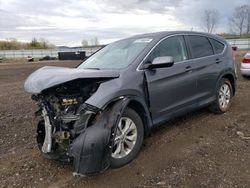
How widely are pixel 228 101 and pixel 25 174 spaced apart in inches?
176

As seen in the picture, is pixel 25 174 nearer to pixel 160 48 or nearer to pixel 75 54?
pixel 160 48

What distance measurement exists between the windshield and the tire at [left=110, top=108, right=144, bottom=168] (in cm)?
78

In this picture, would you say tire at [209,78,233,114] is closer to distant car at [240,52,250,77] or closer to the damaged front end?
the damaged front end

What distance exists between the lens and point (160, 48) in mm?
4648

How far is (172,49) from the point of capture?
489 cm

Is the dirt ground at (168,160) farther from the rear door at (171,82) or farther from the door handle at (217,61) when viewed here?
the door handle at (217,61)

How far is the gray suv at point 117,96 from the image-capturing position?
11.2 ft

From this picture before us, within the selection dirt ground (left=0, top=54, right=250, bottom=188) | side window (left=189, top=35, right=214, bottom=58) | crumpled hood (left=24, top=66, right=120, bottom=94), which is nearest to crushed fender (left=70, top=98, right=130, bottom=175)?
dirt ground (left=0, top=54, right=250, bottom=188)

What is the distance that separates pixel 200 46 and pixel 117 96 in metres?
2.59

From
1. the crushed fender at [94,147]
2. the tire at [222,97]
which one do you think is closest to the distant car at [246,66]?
the tire at [222,97]

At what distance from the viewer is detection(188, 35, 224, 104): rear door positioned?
5316 mm

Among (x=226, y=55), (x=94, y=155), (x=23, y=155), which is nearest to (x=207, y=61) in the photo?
(x=226, y=55)

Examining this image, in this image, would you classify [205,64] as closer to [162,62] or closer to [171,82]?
[171,82]

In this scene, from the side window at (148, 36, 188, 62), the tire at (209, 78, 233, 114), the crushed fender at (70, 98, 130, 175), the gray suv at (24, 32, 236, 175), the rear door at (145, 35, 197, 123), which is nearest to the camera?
the crushed fender at (70, 98, 130, 175)
